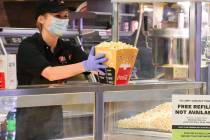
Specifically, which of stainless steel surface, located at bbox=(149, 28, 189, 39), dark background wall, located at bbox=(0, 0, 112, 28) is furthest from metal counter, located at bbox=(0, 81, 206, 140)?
dark background wall, located at bbox=(0, 0, 112, 28)

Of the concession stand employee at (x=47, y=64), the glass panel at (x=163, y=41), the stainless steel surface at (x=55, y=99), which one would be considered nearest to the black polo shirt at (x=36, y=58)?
the concession stand employee at (x=47, y=64)

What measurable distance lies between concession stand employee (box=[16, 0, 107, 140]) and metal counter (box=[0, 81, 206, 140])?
3.6 inches

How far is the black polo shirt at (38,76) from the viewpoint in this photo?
69.2 inches

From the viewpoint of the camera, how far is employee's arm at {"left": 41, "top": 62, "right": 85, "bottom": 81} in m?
2.04

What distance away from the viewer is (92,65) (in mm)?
1737

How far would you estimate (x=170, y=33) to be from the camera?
2.65 m

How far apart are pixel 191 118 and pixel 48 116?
27.2 inches

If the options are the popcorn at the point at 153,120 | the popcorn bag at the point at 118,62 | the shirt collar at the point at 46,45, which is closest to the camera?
the popcorn bag at the point at 118,62

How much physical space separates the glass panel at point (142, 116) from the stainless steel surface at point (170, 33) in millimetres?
498

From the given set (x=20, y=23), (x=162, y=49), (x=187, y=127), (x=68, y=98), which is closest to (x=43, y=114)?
(x=68, y=98)

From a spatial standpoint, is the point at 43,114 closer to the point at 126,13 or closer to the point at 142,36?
the point at 142,36

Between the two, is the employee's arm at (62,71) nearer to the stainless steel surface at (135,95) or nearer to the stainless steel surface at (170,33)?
the stainless steel surface at (135,95)

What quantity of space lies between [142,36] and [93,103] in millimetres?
1308

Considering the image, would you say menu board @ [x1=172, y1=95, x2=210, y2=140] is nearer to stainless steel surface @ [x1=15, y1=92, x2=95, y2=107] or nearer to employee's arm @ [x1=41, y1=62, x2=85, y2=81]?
stainless steel surface @ [x1=15, y1=92, x2=95, y2=107]
